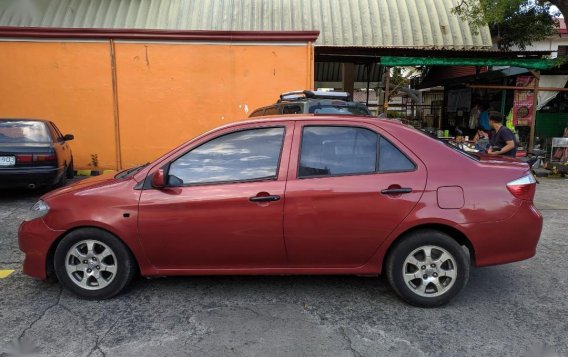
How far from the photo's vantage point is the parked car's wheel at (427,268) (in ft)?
12.1

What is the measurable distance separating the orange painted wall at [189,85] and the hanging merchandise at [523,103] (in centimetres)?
603

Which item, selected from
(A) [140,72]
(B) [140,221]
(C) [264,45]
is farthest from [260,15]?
(B) [140,221]

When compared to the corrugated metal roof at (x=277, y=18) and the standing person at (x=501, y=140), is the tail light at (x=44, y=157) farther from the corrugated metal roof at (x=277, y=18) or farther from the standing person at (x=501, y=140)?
the corrugated metal roof at (x=277, y=18)

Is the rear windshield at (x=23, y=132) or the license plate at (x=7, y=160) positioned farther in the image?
the rear windshield at (x=23, y=132)

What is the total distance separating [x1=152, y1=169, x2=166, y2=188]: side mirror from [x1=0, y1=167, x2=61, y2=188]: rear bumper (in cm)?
479

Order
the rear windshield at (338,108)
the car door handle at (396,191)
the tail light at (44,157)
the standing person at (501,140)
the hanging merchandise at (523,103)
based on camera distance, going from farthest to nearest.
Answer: the hanging merchandise at (523,103) → the tail light at (44,157) → the standing person at (501,140) → the rear windshield at (338,108) → the car door handle at (396,191)

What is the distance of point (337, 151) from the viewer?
3.82 m

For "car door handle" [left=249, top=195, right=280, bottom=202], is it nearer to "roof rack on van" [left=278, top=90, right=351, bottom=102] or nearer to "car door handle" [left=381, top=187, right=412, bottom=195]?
"car door handle" [left=381, top=187, right=412, bottom=195]

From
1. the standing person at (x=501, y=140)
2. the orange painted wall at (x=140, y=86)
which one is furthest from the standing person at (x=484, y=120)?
the standing person at (x=501, y=140)

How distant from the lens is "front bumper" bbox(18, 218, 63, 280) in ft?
12.5

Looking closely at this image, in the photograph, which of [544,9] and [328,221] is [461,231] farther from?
[544,9]

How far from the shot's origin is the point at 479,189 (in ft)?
12.0

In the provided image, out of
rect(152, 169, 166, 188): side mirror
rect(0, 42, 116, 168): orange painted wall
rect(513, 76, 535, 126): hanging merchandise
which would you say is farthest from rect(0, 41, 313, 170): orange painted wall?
rect(152, 169, 166, 188): side mirror

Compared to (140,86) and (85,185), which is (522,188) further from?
(140,86)
